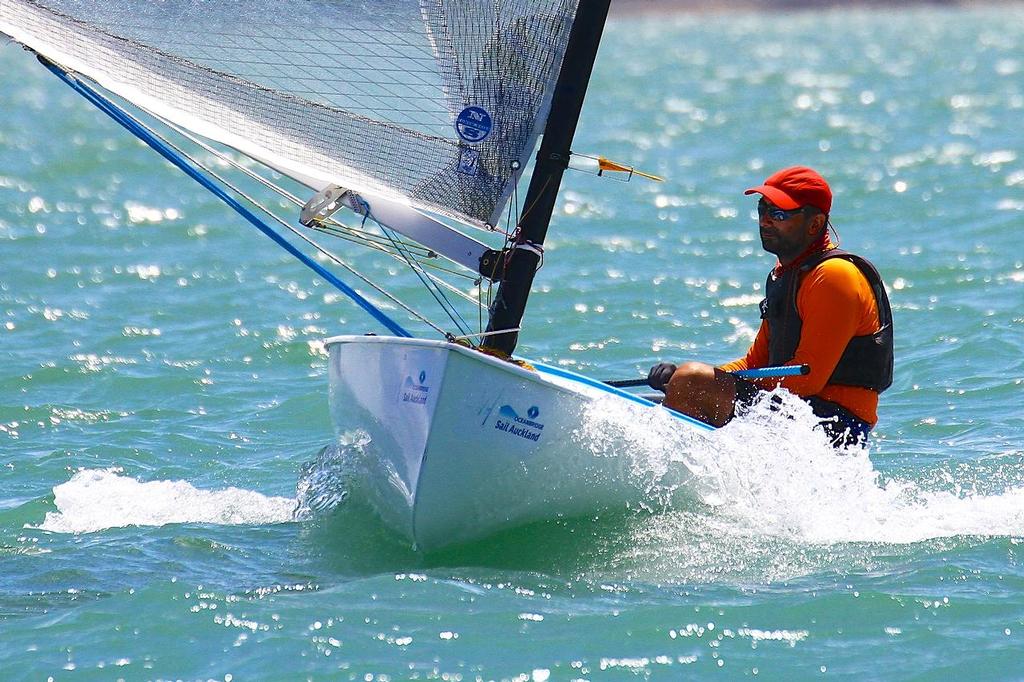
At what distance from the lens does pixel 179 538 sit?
210 inches

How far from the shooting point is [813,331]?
16.4 ft

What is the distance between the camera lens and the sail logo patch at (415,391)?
4672 mm

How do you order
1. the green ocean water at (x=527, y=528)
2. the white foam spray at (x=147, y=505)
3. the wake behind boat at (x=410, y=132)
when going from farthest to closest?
1. the white foam spray at (x=147, y=505)
2. the wake behind boat at (x=410, y=132)
3. the green ocean water at (x=527, y=528)

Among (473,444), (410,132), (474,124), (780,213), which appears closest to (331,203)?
(410,132)

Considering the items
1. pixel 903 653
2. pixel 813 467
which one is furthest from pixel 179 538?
pixel 903 653

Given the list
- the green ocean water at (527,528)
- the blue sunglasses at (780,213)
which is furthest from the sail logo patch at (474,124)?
the green ocean water at (527,528)

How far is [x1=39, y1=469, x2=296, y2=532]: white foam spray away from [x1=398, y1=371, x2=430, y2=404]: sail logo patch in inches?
44.1

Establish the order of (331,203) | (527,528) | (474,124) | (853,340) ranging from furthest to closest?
(331,203) → (853,340) → (474,124) → (527,528)

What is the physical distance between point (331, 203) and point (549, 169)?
863 millimetres

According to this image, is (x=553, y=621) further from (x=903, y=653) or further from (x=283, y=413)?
(x=283, y=413)

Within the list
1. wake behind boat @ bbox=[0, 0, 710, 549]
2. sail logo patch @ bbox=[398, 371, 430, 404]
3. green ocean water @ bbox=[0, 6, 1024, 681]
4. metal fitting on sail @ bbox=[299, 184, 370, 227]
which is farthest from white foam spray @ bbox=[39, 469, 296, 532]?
metal fitting on sail @ bbox=[299, 184, 370, 227]

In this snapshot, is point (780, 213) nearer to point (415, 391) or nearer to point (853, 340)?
point (853, 340)

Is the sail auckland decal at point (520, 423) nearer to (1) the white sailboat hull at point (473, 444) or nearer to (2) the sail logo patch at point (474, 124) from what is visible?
(1) the white sailboat hull at point (473, 444)

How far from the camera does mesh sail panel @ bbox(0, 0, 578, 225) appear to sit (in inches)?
195
